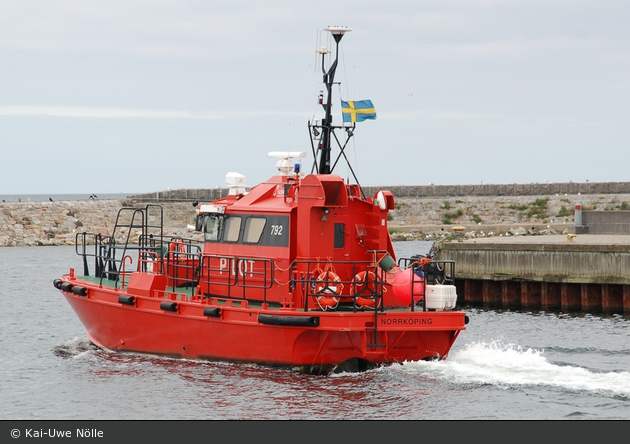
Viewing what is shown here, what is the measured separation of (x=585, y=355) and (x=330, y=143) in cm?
627

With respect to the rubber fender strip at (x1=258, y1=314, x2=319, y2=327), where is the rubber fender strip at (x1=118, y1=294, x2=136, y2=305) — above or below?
above

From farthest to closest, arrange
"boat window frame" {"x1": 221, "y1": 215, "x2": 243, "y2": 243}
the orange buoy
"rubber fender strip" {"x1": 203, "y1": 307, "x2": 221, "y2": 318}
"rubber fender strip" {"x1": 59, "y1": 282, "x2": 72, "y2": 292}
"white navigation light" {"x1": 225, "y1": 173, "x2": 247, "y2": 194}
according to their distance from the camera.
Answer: "rubber fender strip" {"x1": 59, "y1": 282, "x2": 72, "y2": 292}, "white navigation light" {"x1": 225, "y1": 173, "x2": 247, "y2": 194}, "boat window frame" {"x1": 221, "y1": 215, "x2": 243, "y2": 243}, "rubber fender strip" {"x1": 203, "y1": 307, "x2": 221, "y2": 318}, the orange buoy

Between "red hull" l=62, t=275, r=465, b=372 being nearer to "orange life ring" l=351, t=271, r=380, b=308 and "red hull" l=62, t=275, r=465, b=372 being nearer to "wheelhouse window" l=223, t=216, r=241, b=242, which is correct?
"orange life ring" l=351, t=271, r=380, b=308

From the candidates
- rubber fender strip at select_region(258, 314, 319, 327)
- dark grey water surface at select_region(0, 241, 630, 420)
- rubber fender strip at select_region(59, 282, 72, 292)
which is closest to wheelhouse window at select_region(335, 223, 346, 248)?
rubber fender strip at select_region(258, 314, 319, 327)

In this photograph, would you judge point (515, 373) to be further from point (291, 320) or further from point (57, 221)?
point (57, 221)

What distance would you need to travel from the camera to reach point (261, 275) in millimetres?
14664

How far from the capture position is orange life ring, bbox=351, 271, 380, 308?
44.1 feet

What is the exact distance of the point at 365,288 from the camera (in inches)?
546

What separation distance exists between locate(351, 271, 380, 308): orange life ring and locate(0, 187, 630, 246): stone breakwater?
3225cm

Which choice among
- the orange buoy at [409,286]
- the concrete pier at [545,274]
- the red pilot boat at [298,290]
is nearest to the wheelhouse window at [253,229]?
the red pilot boat at [298,290]

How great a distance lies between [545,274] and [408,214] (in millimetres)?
28254

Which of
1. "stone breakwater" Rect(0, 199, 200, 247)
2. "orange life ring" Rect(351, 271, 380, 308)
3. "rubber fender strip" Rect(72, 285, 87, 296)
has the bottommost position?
"rubber fender strip" Rect(72, 285, 87, 296)

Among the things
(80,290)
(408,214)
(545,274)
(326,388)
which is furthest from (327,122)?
(408,214)

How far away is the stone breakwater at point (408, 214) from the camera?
47.2m
